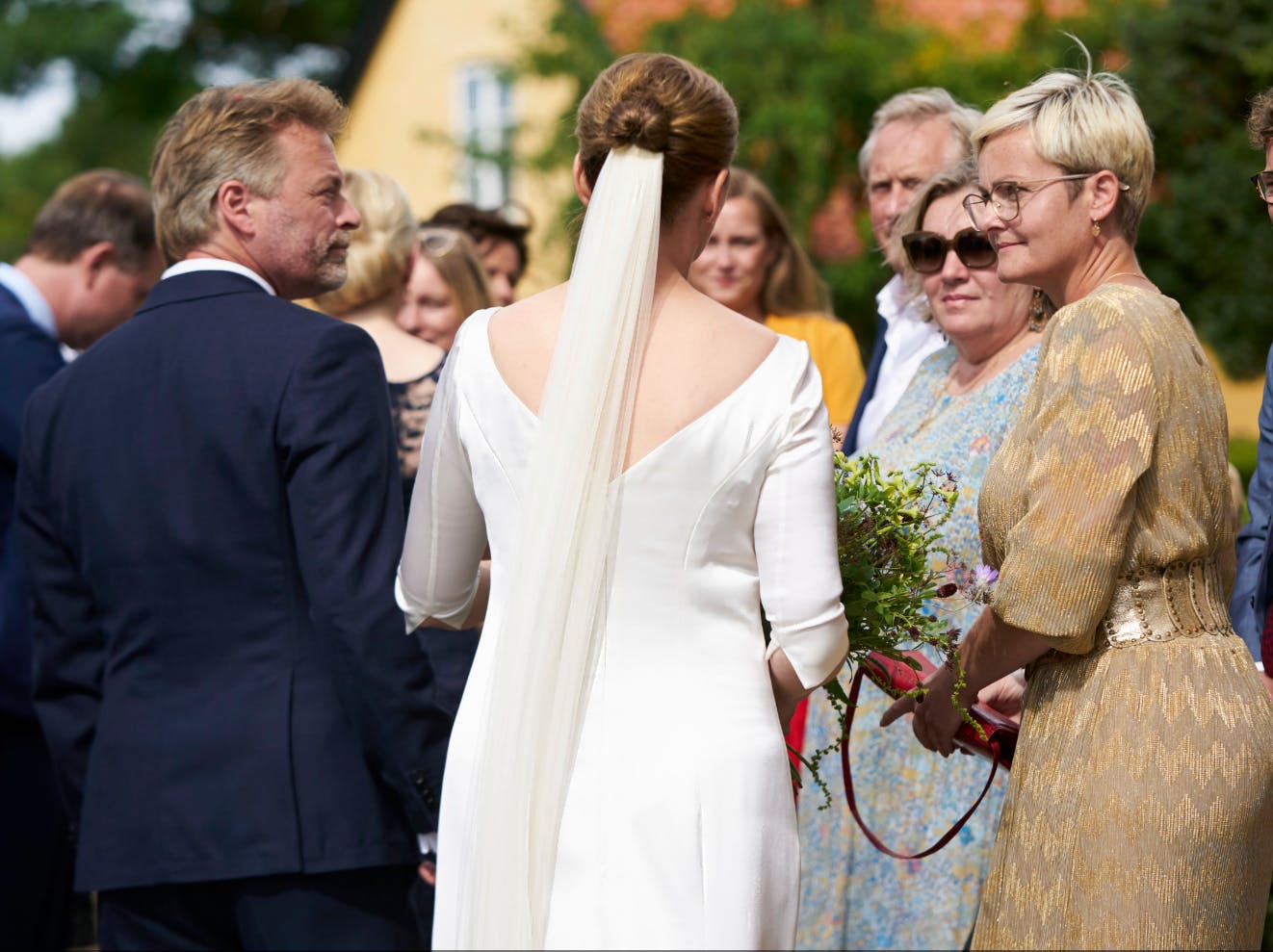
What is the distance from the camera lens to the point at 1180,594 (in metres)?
3.19

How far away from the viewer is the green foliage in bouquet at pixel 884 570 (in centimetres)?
329

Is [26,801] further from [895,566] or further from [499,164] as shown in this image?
[499,164]

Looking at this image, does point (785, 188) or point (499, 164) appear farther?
point (499, 164)

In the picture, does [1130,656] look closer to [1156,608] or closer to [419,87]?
[1156,608]

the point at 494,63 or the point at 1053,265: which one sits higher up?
the point at 494,63

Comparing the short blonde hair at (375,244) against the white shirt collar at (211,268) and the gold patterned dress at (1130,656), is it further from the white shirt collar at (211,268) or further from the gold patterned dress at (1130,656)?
the gold patterned dress at (1130,656)

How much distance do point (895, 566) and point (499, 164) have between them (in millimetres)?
15641

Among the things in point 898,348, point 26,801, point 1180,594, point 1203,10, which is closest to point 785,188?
point 1203,10

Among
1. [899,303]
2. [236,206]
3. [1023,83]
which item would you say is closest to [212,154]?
[236,206]

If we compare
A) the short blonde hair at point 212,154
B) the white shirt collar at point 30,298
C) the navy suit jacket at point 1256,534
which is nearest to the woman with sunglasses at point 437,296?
the white shirt collar at point 30,298

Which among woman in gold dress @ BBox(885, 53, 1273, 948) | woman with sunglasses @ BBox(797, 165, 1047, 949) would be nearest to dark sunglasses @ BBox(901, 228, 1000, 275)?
woman with sunglasses @ BBox(797, 165, 1047, 949)

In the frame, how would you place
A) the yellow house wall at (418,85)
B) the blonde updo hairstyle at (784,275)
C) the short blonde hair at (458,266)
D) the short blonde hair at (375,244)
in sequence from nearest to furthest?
the short blonde hair at (375,244) < the short blonde hair at (458,266) < the blonde updo hairstyle at (784,275) < the yellow house wall at (418,85)

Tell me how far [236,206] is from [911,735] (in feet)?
7.58

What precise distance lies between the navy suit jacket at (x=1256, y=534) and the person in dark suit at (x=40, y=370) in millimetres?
3464
